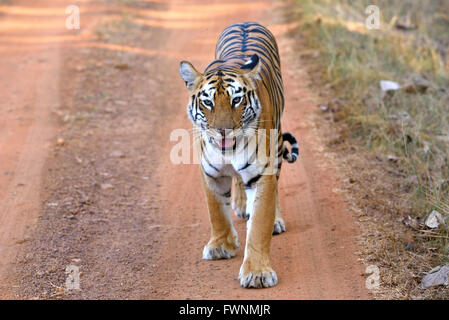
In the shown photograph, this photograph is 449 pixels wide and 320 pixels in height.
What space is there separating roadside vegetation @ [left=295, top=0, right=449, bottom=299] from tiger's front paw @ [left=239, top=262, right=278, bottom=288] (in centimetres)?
72

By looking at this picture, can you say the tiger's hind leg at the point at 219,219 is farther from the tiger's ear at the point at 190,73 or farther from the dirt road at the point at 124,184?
the tiger's ear at the point at 190,73

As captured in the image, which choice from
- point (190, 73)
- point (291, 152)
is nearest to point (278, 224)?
point (291, 152)

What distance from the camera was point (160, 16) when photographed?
43.8 ft

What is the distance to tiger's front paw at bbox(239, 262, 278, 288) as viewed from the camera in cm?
432

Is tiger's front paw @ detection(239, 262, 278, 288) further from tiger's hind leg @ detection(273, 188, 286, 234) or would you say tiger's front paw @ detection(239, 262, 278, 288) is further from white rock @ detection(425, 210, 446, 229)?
white rock @ detection(425, 210, 446, 229)

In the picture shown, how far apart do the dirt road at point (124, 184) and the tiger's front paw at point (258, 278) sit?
7cm

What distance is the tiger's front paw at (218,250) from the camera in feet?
16.1

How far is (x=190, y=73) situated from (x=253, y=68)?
17.9 inches

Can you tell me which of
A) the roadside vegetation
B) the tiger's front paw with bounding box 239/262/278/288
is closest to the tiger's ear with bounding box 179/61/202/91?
the tiger's front paw with bounding box 239/262/278/288

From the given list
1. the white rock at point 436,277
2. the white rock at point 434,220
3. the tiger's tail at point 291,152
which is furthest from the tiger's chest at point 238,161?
the white rock at point 434,220

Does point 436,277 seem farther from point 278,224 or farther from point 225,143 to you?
point 225,143

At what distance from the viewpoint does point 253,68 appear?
181 inches
